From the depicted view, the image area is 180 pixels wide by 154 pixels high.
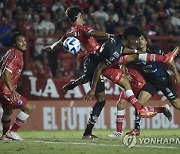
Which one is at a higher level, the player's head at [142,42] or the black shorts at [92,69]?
the player's head at [142,42]

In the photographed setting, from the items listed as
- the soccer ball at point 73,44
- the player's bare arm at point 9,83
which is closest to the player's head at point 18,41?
the player's bare arm at point 9,83

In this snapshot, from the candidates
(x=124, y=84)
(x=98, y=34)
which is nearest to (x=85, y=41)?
(x=98, y=34)

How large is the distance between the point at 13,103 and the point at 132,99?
2227 millimetres

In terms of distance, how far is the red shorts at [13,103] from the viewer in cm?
1256

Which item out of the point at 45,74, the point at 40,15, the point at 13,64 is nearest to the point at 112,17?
the point at 40,15

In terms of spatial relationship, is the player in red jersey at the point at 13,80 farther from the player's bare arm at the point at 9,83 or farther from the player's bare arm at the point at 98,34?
the player's bare arm at the point at 98,34

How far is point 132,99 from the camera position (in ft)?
41.7

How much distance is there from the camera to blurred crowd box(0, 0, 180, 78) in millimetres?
18047

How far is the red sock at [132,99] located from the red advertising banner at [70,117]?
5239 mm

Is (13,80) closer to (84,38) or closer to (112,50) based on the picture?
(84,38)

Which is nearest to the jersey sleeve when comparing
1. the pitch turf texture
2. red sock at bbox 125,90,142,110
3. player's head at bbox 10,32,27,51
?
player's head at bbox 10,32,27,51

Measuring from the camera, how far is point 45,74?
59.1ft

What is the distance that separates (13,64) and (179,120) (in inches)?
278

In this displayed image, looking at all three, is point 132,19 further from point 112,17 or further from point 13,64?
point 13,64
